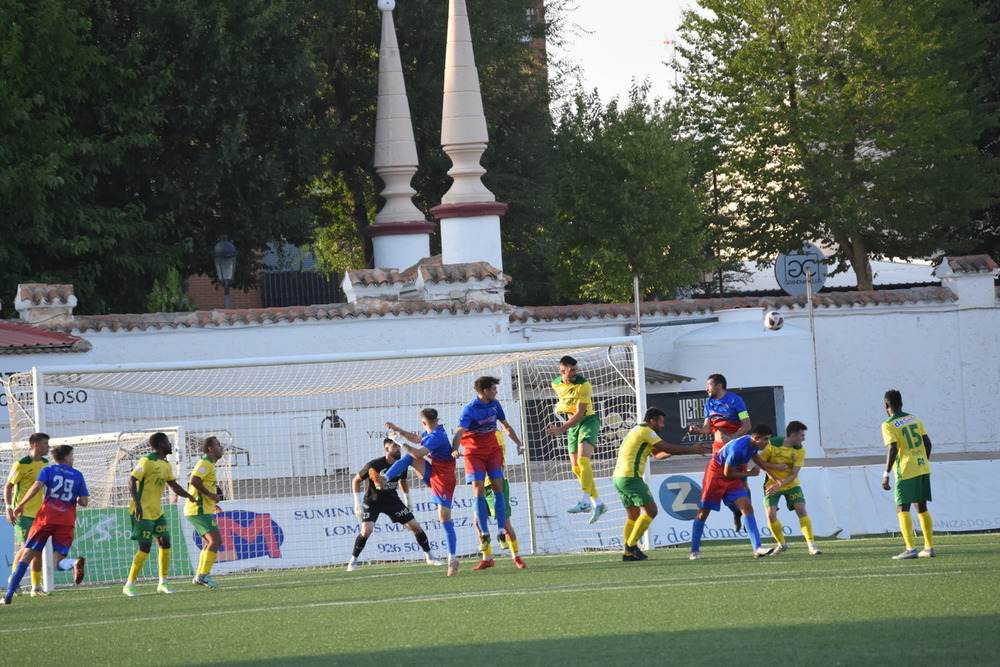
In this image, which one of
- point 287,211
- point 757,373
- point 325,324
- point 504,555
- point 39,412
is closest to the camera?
point 39,412

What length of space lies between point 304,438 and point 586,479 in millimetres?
5948

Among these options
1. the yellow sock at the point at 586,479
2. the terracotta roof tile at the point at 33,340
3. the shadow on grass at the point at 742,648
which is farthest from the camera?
the terracotta roof tile at the point at 33,340

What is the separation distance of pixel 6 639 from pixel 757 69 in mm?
28316

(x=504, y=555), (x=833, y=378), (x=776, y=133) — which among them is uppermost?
(x=776, y=133)

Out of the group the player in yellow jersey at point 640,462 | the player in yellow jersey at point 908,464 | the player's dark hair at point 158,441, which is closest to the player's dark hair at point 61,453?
the player's dark hair at point 158,441

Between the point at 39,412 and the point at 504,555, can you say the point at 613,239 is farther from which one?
the point at 39,412

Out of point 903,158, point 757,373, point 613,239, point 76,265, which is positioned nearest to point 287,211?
point 76,265

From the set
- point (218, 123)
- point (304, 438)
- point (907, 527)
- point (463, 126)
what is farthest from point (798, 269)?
point (907, 527)

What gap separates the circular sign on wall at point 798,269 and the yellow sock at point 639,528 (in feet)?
57.6

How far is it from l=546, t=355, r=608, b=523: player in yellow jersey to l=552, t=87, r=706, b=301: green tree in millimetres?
19560

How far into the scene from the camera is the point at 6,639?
427 inches

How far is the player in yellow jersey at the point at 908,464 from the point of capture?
528 inches

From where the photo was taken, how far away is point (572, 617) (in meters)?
10.4

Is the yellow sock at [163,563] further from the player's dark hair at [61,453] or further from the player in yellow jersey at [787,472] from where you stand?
the player in yellow jersey at [787,472]
